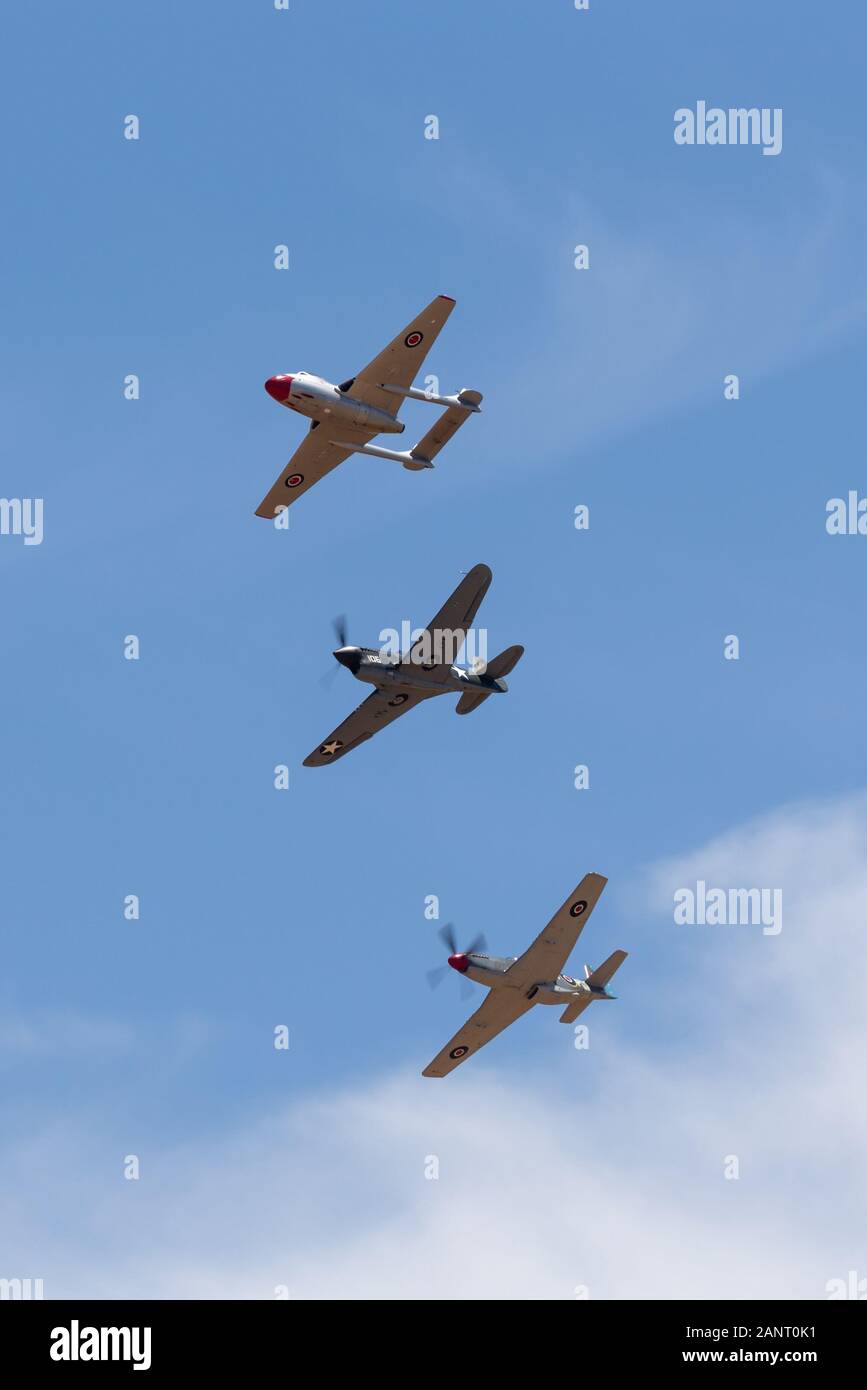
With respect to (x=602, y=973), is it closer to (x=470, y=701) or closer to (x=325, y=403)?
(x=470, y=701)

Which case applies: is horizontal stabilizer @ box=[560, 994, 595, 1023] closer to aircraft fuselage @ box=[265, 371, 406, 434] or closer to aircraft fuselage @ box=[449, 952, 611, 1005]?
aircraft fuselage @ box=[449, 952, 611, 1005]

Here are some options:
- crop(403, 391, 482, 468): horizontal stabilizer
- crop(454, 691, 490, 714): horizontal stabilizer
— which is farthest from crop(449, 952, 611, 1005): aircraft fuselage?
crop(403, 391, 482, 468): horizontal stabilizer

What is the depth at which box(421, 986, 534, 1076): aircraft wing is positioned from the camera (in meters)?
88.7

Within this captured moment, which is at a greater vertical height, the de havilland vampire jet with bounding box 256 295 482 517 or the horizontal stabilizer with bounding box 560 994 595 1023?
the de havilland vampire jet with bounding box 256 295 482 517

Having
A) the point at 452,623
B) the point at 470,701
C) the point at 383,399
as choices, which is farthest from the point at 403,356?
the point at 470,701

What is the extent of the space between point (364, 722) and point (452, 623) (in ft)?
22.2

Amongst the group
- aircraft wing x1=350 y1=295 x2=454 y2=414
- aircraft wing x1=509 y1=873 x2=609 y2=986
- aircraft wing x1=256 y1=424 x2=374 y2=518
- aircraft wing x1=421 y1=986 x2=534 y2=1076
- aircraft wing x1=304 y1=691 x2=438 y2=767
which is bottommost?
aircraft wing x1=421 y1=986 x2=534 y2=1076

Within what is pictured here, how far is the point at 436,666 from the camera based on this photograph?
292 ft

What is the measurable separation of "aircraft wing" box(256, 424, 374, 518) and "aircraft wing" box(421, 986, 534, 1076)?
22.6 metres

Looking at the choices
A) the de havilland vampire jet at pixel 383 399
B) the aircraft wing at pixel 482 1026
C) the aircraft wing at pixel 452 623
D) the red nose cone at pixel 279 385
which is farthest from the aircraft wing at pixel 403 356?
Answer: the aircraft wing at pixel 482 1026

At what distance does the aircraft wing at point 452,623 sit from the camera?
8856 cm

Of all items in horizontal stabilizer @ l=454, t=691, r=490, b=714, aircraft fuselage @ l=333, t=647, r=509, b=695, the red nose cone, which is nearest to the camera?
the red nose cone
